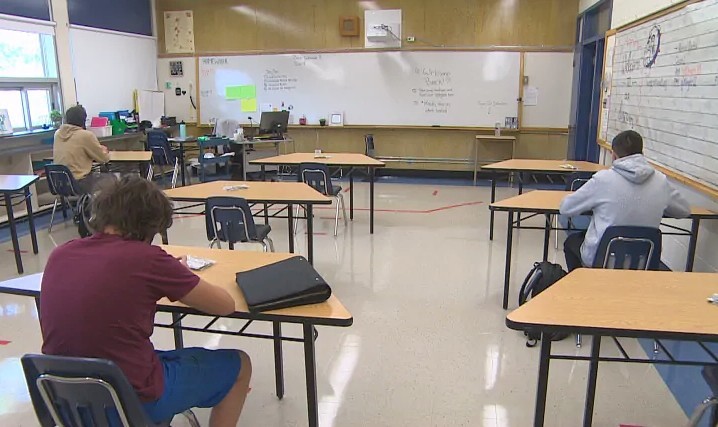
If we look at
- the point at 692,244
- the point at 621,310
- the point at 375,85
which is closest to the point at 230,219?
the point at 621,310

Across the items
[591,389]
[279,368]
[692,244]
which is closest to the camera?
[591,389]

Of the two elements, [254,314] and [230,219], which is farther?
[230,219]

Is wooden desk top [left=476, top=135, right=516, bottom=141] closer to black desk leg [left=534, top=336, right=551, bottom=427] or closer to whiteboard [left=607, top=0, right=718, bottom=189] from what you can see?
whiteboard [left=607, top=0, right=718, bottom=189]

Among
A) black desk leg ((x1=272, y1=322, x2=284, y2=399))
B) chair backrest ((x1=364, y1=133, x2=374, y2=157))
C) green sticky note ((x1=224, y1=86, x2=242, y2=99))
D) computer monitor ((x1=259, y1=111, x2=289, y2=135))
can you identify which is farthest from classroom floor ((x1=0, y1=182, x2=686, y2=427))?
green sticky note ((x1=224, y1=86, x2=242, y2=99))

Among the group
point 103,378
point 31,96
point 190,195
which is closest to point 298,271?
point 103,378

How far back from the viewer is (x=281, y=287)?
6.38 feet

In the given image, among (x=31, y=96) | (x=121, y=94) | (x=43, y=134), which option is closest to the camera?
(x=43, y=134)

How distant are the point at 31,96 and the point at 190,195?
4.37 metres

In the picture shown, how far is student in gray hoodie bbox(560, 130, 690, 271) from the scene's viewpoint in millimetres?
2836

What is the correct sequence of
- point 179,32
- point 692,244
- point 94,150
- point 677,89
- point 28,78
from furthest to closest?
point 179,32
point 28,78
point 94,150
point 677,89
point 692,244

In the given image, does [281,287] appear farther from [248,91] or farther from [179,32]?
[179,32]

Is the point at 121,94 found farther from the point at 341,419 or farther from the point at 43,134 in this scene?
the point at 341,419

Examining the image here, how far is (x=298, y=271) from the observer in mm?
2076

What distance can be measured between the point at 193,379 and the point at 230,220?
6.51ft
